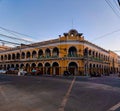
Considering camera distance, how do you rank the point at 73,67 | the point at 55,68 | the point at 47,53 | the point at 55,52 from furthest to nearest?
1. the point at 47,53
2. the point at 55,52
3. the point at 55,68
4. the point at 73,67

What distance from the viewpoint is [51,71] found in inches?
1754

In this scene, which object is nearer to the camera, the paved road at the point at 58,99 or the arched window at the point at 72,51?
the paved road at the point at 58,99

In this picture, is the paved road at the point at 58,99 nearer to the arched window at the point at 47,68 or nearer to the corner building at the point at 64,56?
the corner building at the point at 64,56

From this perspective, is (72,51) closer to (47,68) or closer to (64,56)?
(64,56)

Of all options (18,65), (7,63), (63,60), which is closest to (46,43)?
(63,60)

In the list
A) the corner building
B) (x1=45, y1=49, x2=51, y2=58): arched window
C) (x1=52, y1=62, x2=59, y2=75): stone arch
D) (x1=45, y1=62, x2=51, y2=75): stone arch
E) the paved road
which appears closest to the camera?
the paved road

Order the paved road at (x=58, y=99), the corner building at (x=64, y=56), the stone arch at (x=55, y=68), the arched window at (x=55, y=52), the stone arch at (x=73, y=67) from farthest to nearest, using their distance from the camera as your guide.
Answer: the arched window at (x=55, y=52)
the stone arch at (x=55, y=68)
the stone arch at (x=73, y=67)
the corner building at (x=64, y=56)
the paved road at (x=58, y=99)

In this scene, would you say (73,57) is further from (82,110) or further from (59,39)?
(82,110)

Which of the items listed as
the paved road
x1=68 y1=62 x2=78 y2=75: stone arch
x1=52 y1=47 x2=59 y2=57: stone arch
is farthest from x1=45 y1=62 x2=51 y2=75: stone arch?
the paved road

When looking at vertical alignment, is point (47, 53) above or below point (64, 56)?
above

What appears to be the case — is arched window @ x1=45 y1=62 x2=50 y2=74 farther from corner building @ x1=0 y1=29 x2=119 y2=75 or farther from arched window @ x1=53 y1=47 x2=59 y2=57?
arched window @ x1=53 y1=47 x2=59 y2=57

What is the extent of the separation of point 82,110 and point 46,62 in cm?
3902

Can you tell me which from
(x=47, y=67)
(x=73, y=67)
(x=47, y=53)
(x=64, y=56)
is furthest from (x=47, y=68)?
(x=73, y=67)

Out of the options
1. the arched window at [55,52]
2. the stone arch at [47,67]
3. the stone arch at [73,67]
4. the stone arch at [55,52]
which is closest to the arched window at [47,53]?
the stone arch at [55,52]
